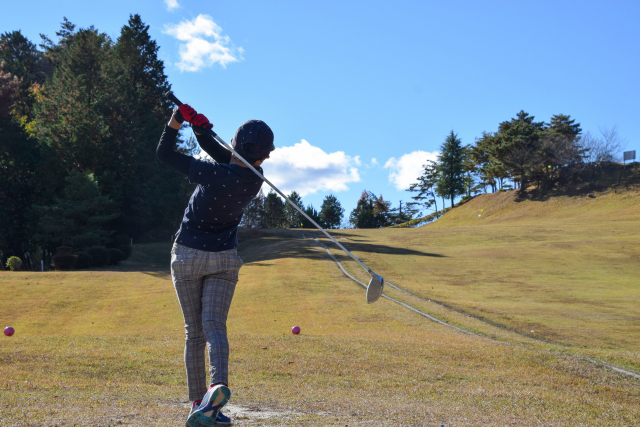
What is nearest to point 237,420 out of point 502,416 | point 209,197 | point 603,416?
point 209,197

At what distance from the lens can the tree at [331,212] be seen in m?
103

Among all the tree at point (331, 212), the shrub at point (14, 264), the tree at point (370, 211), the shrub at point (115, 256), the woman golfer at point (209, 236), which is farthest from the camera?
the tree at point (331, 212)

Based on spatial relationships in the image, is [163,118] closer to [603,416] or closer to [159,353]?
[159,353]

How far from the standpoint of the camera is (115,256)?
38.2 meters

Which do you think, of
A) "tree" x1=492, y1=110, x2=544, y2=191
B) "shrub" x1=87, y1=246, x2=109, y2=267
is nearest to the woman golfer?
"shrub" x1=87, y1=246, x2=109, y2=267

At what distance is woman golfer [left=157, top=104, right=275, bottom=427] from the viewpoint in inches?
164

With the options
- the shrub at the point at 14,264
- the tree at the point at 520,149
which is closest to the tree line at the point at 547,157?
the tree at the point at 520,149

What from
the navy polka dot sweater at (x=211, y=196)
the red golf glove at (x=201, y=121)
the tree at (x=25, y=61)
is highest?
the tree at (x=25, y=61)

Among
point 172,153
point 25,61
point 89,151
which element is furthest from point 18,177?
point 172,153

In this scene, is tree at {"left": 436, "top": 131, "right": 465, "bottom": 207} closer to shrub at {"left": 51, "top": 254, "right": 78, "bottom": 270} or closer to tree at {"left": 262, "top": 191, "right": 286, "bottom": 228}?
tree at {"left": 262, "top": 191, "right": 286, "bottom": 228}

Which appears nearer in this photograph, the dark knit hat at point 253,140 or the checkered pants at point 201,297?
the checkered pants at point 201,297

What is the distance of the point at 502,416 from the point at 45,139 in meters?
44.9

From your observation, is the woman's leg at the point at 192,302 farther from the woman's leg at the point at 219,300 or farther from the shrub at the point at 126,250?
the shrub at the point at 126,250

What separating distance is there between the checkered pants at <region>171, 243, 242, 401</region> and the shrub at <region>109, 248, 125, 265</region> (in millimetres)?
35981
